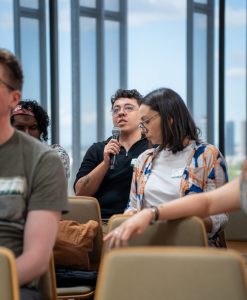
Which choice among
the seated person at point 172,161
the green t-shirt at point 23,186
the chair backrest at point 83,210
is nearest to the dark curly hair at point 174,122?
the seated person at point 172,161

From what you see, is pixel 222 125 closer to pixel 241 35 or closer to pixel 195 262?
pixel 241 35

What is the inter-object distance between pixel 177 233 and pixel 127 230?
0.30 m

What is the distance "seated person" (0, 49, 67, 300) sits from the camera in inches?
66.2

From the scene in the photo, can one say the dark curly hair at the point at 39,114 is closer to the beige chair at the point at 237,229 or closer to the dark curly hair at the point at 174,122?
the dark curly hair at the point at 174,122

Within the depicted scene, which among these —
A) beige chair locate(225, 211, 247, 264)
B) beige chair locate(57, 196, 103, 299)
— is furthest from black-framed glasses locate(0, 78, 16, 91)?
beige chair locate(225, 211, 247, 264)

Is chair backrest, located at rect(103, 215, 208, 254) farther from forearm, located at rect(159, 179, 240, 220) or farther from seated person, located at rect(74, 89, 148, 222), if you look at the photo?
seated person, located at rect(74, 89, 148, 222)

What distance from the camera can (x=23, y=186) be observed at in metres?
1.72

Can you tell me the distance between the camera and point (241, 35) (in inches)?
219

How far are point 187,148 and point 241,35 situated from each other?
3.20 metres

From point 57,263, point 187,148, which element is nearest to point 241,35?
point 187,148

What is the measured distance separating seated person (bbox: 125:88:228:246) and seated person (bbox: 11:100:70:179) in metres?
0.73

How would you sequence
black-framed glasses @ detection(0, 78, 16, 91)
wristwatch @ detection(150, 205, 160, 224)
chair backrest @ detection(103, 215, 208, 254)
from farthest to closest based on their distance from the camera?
1. chair backrest @ detection(103, 215, 208, 254)
2. wristwatch @ detection(150, 205, 160, 224)
3. black-framed glasses @ detection(0, 78, 16, 91)

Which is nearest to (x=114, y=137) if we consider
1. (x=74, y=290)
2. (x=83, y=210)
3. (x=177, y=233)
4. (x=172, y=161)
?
(x=83, y=210)

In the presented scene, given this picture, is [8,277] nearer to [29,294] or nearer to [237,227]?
[29,294]
